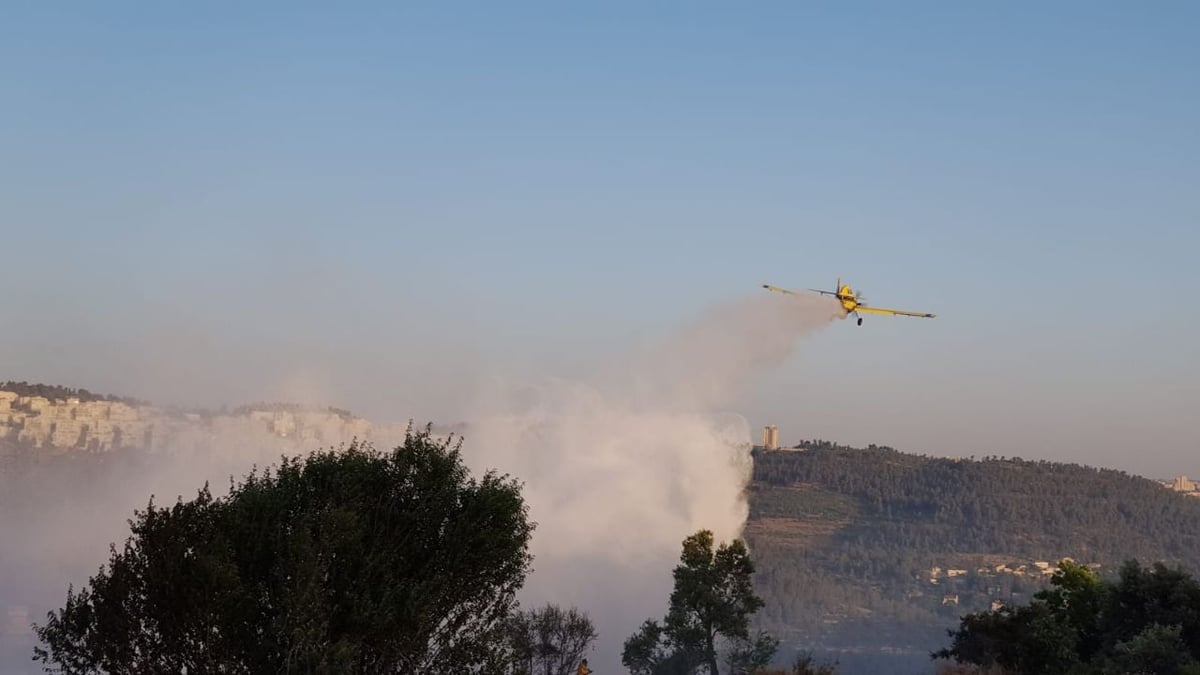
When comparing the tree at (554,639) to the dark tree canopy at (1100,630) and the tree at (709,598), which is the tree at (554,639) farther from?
the dark tree canopy at (1100,630)

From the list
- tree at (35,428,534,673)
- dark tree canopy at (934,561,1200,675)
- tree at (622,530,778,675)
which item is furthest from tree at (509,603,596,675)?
tree at (35,428,534,673)

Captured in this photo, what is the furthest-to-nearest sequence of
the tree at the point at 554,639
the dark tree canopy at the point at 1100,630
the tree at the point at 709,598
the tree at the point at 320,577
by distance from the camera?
the tree at the point at 709,598 → the tree at the point at 554,639 → the dark tree canopy at the point at 1100,630 → the tree at the point at 320,577

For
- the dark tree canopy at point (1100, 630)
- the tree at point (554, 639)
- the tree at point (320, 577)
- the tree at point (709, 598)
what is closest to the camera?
the tree at point (320, 577)

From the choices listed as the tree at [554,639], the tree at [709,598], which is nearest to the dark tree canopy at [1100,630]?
the tree at [709,598]

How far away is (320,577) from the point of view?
46344 millimetres

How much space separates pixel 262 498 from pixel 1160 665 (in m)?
53.9

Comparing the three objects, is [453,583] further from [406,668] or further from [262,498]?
[262,498]

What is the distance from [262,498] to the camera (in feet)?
163

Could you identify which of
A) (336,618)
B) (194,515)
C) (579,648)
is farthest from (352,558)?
(579,648)

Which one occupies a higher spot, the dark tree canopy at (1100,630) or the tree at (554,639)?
the dark tree canopy at (1100,630)

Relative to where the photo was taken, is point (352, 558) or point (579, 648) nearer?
point (352, 558)

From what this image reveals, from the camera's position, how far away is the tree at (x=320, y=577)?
45625 mm

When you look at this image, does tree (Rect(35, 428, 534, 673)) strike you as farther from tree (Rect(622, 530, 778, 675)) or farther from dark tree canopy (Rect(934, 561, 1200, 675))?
dark tree canopy (Rect(934, 561, 1200, 675))

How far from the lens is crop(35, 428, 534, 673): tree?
4562 centimetres
